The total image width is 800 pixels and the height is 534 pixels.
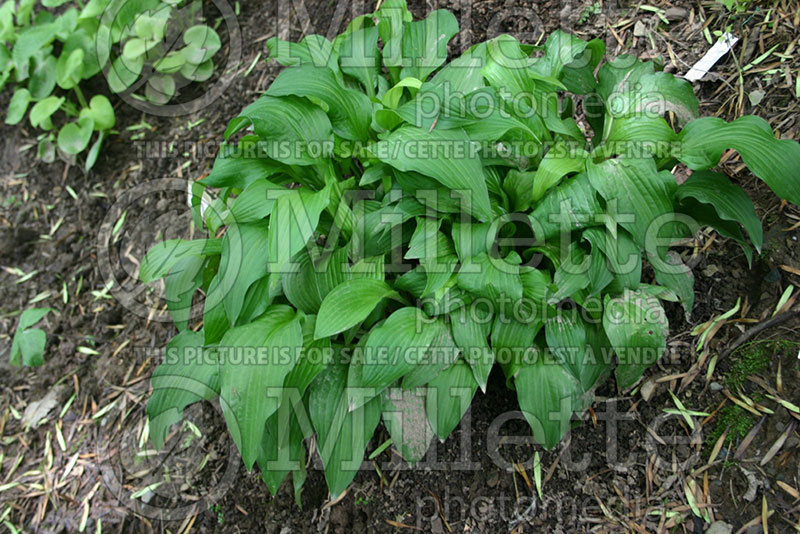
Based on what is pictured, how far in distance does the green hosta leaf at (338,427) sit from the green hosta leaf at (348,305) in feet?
0.76

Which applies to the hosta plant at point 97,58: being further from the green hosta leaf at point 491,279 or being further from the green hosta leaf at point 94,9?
the green hosta leaf at point 491,279

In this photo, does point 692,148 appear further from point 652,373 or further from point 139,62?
point 139,62

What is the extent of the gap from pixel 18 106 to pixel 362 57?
2.16m

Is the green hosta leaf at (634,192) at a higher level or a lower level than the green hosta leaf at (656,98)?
lower

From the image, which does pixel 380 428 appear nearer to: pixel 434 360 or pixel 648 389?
pixel 434 360

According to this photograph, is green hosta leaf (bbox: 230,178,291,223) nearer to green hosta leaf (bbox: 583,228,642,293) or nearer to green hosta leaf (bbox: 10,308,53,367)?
green hosta leaf (bbox: 583,228,642,293)

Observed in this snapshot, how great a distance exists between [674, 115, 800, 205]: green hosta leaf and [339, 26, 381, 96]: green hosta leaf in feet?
3.20

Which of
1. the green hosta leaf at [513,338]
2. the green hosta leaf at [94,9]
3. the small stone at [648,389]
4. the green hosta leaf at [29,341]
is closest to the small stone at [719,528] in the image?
the small stone at [648,389]

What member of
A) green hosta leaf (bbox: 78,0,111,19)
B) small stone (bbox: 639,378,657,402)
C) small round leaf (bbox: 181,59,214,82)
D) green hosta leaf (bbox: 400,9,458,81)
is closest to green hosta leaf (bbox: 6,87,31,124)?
green hosta leaf (bbox: 78,0,111,19)

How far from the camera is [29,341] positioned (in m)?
2.62

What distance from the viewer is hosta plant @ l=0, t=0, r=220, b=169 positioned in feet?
9.66

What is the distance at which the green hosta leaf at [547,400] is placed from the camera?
1652 millimetres

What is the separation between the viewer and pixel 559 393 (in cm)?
166

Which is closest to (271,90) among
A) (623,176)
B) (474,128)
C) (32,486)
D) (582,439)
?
(474,128)
